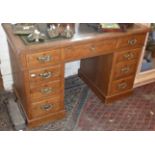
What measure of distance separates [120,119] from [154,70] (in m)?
0.78

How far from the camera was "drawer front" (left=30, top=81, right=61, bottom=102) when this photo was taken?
163cm

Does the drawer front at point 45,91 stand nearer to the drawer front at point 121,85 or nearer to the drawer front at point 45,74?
the drawer front at point 45,74

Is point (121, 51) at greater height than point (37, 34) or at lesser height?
lesser

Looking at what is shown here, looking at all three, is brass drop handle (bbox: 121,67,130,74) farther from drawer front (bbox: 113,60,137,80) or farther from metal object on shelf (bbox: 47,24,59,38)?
metal object on shelf (bbox: 47,24,59,38)

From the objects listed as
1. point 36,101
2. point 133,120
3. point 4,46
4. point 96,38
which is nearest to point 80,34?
point 96,38

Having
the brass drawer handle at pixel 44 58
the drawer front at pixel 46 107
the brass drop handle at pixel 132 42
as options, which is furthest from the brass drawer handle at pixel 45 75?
the brass drop handle at pixel 132 42

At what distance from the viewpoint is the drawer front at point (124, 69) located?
6.30 ft

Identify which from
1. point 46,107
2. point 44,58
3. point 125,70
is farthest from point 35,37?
point 125,70

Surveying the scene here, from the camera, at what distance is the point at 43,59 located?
4.89ft

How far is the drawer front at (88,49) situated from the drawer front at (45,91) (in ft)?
0.80

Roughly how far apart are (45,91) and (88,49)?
456 millimetres

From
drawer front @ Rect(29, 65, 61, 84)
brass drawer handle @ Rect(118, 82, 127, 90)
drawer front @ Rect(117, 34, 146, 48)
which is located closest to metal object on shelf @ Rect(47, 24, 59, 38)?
drawer front @ Rect(29, 65, 61, 84)
